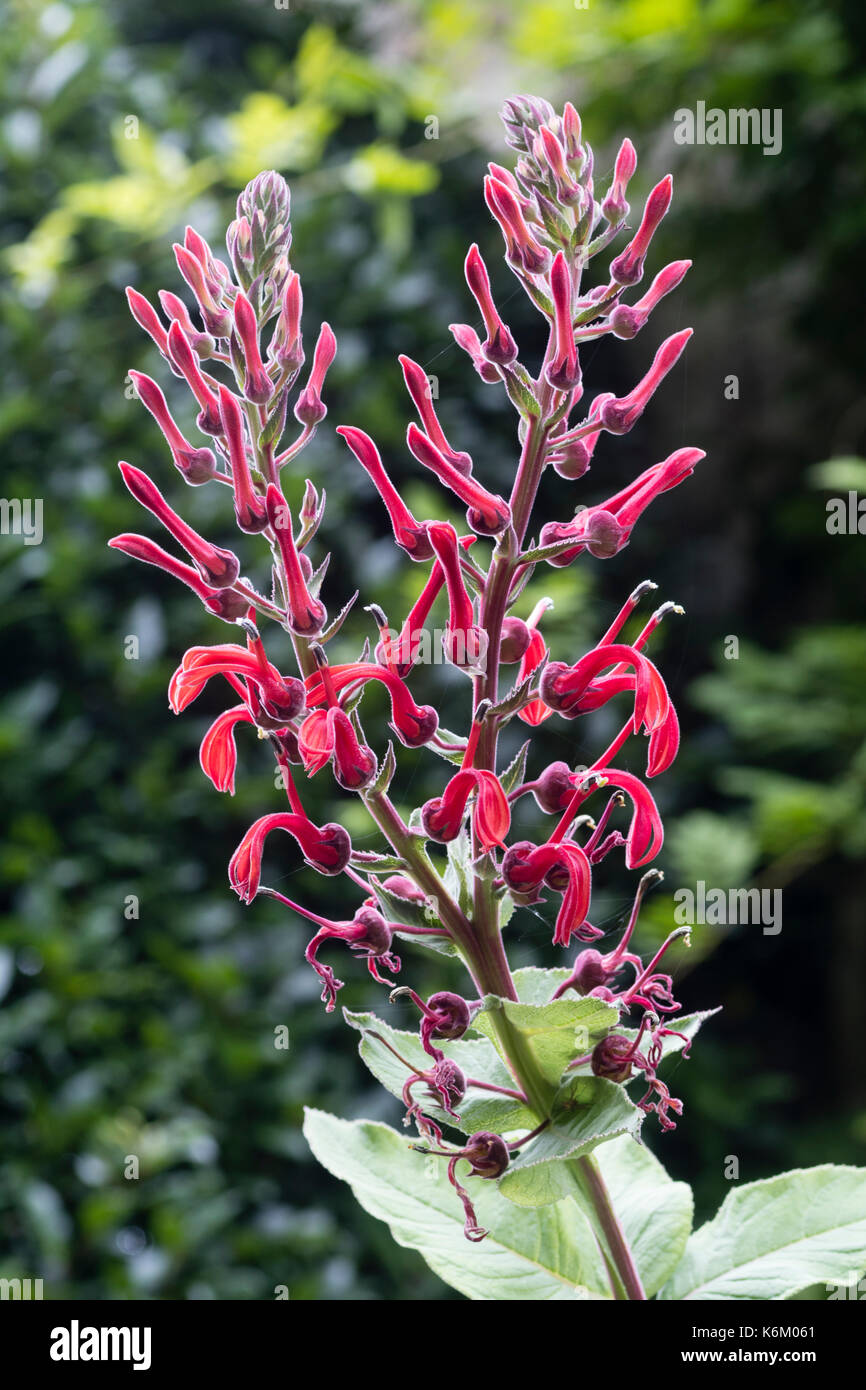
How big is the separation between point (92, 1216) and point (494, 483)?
0.88 metres

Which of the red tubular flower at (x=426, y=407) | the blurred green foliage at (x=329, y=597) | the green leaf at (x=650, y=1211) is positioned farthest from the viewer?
the blurred green foliage at (x=329, y=597)

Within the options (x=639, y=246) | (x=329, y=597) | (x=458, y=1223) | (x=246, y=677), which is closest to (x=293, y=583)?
(x=246, y=677)

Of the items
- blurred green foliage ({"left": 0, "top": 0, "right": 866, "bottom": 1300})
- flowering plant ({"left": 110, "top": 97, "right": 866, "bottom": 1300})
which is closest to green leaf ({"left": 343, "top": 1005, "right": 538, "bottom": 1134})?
flowering plant ({"left": 110, "top": 97, "right": 866, "bottom": 1300})

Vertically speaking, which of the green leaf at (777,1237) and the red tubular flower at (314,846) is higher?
the red tubular flower at (314,846)

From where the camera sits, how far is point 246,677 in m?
0.34

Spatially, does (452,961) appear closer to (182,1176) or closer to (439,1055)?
(182,1176)

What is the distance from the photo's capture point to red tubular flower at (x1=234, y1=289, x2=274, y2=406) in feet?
1.07

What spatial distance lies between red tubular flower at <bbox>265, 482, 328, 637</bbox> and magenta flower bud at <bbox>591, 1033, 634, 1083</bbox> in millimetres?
141

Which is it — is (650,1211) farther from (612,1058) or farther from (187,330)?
(187,330)

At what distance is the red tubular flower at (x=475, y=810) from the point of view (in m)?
0.32

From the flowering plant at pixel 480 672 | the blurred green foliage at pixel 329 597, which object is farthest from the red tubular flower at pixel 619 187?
the blurred green foliage at pixel 329 597

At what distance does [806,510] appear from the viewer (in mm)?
1590

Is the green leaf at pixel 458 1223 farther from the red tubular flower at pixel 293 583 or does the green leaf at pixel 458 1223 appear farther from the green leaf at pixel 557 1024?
the red tubular flower at pixel 293 583

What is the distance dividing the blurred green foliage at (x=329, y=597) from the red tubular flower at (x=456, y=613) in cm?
78
